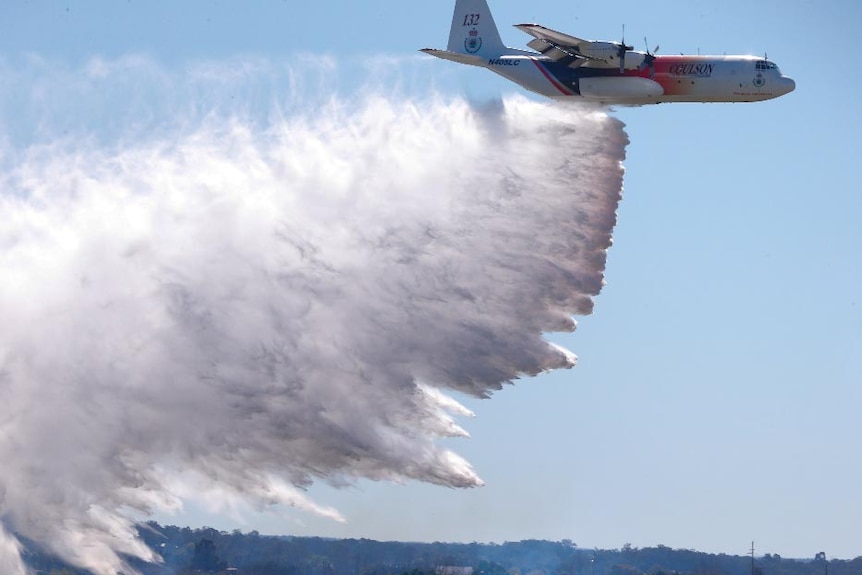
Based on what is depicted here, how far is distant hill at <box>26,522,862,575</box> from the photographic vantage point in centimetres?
5409

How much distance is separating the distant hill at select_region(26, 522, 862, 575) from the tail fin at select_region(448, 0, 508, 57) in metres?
A: 16.5

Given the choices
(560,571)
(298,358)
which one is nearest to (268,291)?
(298,358)

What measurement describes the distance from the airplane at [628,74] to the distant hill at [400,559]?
16175 mm

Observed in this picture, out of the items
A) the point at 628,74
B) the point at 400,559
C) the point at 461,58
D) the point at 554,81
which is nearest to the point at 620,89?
the point at 628,74

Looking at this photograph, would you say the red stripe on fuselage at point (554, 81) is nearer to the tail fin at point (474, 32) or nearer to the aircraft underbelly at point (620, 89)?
the aircraft underbelly at point (620, 89)

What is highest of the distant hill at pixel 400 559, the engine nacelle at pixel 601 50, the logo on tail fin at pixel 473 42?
the logo on tail fin at pixel 473 42

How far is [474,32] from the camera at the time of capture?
42.5 m

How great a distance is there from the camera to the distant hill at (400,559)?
54.1 metres

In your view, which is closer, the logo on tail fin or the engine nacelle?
the engine nacelle

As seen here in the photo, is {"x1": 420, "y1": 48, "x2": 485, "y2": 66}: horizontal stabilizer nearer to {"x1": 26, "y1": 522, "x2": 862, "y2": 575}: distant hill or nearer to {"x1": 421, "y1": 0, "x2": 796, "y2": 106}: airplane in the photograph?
{"x1": 421, "y1": 0, "x2": 796, "y2": 106}: airplane

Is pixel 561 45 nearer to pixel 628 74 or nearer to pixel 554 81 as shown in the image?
pixel 554 81

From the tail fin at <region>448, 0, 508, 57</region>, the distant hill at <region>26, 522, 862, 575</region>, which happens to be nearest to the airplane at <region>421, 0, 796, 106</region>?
the tail fin at <region>448, 0, 508, 57</region>

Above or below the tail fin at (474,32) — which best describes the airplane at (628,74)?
below

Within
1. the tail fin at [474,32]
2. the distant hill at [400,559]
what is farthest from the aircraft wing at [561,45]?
A: the distant hill at [400,559]
